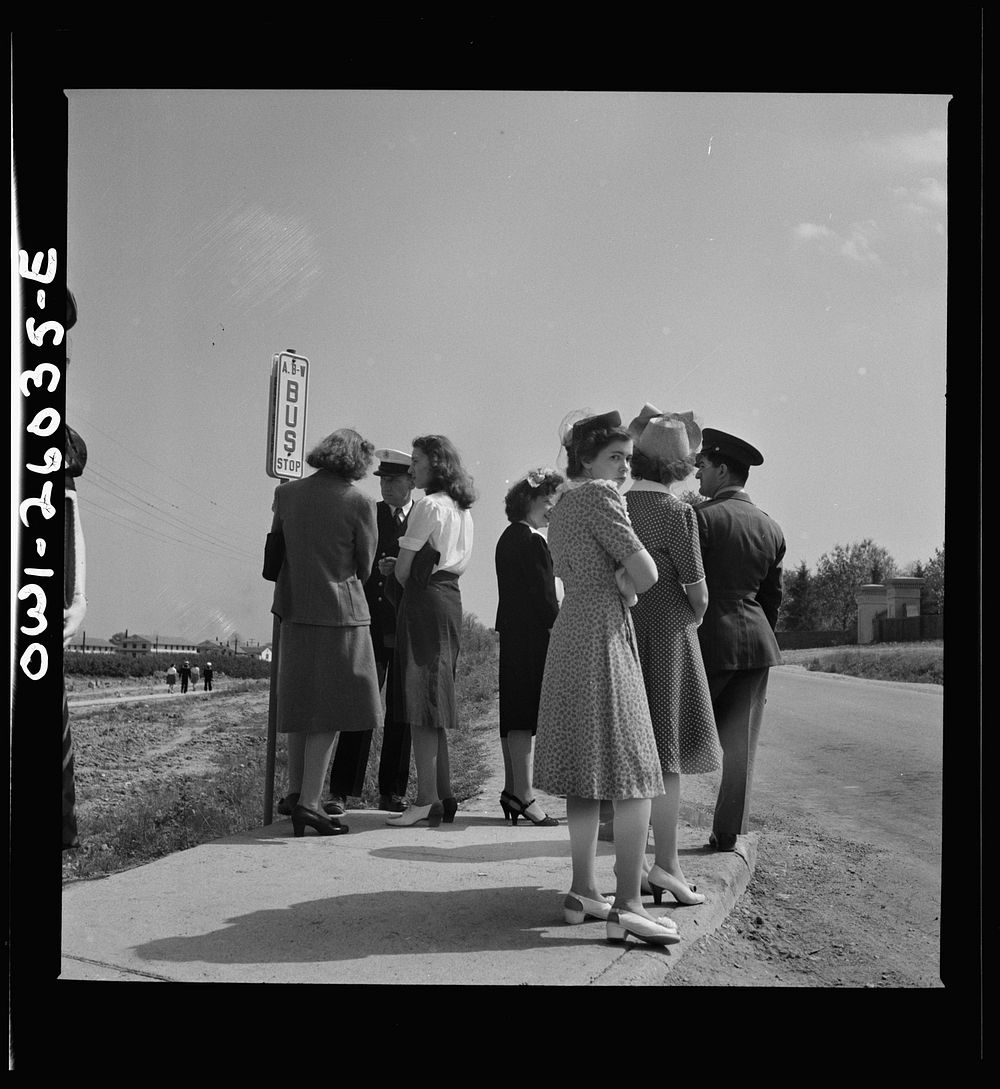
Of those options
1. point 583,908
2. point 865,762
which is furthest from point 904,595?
point 865,762

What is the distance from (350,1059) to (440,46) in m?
2.93

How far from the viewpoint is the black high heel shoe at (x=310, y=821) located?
4.71 meters

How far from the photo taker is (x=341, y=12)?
3250 millimetres

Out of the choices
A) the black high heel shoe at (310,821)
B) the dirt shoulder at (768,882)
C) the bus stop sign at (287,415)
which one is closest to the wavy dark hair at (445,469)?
the bus stop sign at (287,415)

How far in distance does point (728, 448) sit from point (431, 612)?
149cm

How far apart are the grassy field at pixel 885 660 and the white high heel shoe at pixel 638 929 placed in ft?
3.66

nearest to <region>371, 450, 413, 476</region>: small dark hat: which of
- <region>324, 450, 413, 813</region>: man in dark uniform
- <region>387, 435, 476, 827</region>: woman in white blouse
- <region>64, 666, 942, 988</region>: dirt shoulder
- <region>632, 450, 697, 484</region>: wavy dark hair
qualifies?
<region>324, 450, 413, 813</region>: man in dark uniform

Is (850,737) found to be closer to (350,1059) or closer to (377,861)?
(377,861)

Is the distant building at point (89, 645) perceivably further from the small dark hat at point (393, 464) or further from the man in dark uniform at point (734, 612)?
the man in dark uniform at point (734, 612)

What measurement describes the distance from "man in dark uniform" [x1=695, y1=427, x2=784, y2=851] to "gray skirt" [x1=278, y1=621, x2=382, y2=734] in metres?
1.48

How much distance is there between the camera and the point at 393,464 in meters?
5.74

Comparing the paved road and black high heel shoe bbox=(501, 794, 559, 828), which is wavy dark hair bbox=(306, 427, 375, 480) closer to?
black high heel shoe bbox=(501, 794, 559, 828)

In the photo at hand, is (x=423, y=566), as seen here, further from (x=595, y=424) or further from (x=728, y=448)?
(x=595, y=424)

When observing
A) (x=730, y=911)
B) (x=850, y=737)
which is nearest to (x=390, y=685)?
(x=730, y=911)
